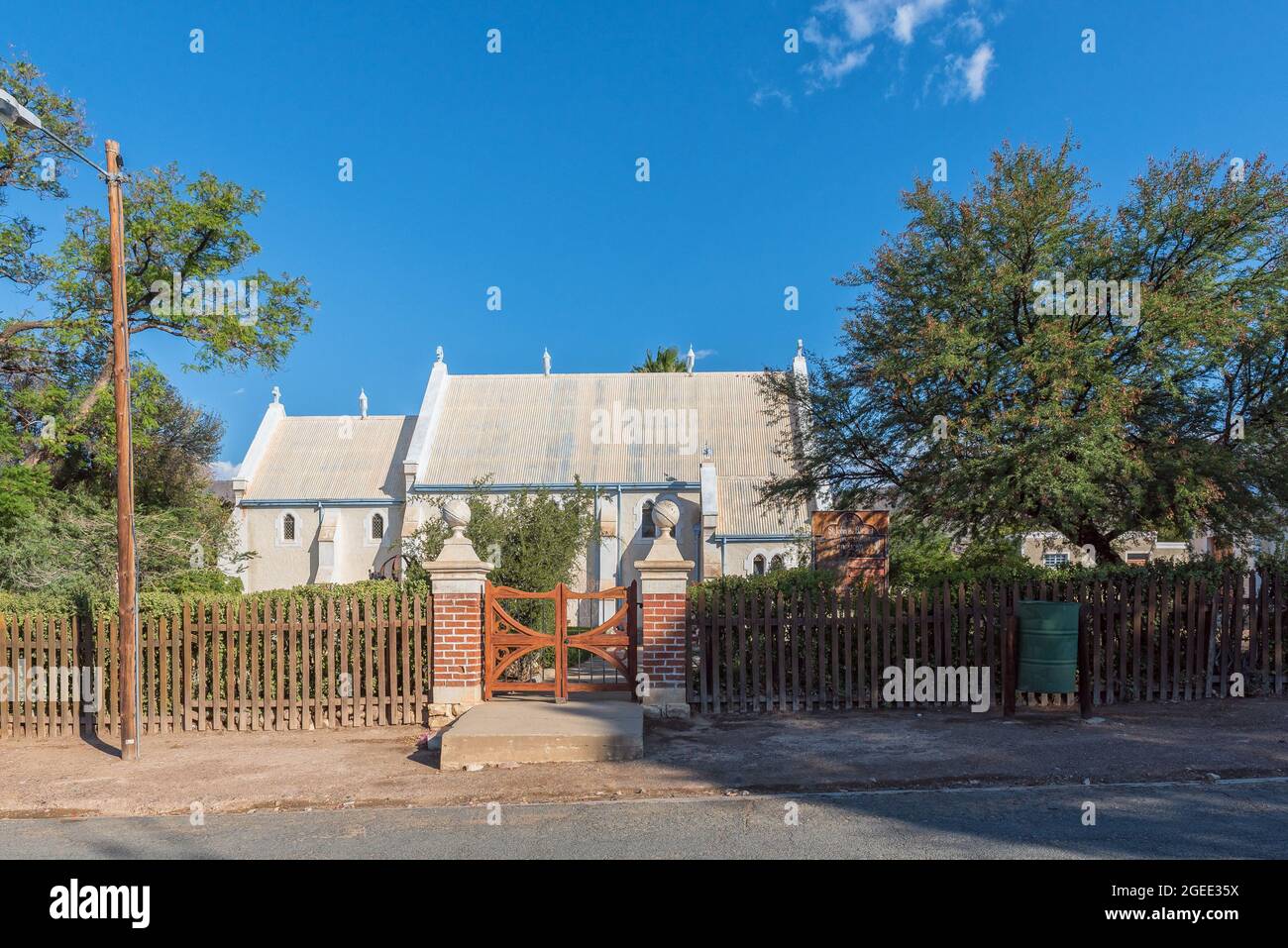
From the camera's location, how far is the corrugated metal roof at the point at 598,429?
36.1 m

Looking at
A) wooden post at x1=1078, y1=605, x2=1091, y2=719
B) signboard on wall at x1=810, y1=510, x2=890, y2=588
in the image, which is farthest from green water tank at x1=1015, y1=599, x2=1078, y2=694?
signboard on wall at x1=810, y1=510, x2=890, y2=588

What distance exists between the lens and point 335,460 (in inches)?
1534

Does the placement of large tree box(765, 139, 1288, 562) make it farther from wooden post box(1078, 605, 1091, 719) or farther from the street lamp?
the street lamp

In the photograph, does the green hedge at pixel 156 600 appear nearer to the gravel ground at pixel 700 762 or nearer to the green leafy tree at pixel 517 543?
the gravel ground at pixel 700 762

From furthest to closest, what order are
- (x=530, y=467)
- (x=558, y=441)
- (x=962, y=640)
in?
(x=558, y=441) → (x=530, y=467) → (x=962, y=640)

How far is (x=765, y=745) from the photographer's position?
8.93 meters

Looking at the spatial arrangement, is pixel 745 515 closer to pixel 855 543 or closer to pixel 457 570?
pixel 855 543

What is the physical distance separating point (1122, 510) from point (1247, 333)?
10.8ft

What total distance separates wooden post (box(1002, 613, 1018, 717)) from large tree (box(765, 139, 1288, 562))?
11.3 ft

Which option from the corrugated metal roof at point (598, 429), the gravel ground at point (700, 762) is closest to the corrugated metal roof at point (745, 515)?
the corrugated metal roof at point (598, 429)

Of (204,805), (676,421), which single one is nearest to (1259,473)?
(204,805)

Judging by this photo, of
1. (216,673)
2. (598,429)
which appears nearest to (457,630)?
(216,673)

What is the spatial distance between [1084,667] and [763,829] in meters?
5.75

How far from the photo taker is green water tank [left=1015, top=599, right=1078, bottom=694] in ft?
31.9
